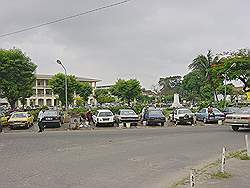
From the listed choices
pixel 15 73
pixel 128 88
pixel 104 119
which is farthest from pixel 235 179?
pixel 128 88

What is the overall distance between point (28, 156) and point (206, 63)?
54.6 m

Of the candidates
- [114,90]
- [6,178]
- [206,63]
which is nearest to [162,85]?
[114,90]

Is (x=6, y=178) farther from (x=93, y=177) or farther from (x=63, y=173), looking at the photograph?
(x=93, y=177)

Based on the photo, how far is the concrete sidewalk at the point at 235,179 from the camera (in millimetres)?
8609

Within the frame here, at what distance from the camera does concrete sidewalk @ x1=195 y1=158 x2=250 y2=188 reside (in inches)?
339

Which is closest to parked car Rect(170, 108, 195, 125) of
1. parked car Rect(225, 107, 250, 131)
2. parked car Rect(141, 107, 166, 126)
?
parked car Rect(141, 107, 166, 126)

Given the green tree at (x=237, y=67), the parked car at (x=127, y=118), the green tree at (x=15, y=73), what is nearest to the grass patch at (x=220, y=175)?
the parked car at (x=127, y=118)

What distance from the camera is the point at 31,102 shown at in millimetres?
107875

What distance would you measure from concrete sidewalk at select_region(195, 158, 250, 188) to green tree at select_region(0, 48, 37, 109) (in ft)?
145

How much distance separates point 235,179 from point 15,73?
46612 millimetres

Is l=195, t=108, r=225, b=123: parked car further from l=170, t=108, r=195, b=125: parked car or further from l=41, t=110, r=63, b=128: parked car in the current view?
l=41, t=110, r=63, b=128: parked car

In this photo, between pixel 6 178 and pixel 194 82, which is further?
pixel 194 82

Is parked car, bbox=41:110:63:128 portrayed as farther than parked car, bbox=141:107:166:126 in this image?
No

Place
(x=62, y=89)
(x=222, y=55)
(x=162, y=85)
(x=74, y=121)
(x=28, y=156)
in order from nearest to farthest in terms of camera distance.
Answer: (x=28, y=156)
(x=74, y=121)
(x=222, y=55)
(x=62, y=89)
(x=162, y=85)
